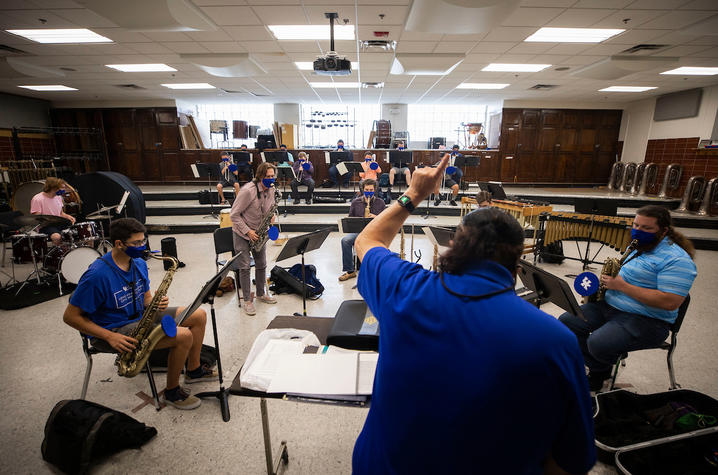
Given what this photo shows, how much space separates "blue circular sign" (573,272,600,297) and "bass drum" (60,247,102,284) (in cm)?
524

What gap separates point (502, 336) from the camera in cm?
76

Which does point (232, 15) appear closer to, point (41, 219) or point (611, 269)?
point (41, 219)

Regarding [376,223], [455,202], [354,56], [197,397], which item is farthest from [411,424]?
[455,202]

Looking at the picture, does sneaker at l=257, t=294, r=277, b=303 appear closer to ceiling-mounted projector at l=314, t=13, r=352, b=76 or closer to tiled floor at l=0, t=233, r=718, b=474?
tiled floor at l=0, t=233, r=718, b=474

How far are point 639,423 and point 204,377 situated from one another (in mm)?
3359

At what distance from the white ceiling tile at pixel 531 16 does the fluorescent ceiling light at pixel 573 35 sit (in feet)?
1.47

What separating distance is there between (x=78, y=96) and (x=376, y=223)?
1486cm

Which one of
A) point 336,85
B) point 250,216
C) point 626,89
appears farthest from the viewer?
point 336,85

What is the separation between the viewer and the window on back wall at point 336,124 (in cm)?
1577

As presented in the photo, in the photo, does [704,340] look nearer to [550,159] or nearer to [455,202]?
[455,202]

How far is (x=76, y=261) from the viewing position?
4309mm

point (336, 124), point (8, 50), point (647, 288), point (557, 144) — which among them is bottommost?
point (647, 288)

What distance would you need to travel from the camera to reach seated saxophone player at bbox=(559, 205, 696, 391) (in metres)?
2.37

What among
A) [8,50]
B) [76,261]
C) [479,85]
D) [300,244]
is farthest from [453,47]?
[8,50]
